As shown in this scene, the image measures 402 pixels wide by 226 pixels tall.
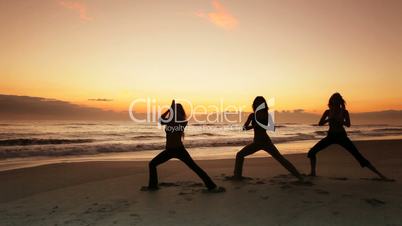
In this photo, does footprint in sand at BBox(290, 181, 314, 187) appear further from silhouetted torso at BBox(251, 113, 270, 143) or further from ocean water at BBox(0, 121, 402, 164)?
ocean water at BBox(0, 121, 402, 164)

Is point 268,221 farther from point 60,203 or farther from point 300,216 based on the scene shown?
point 60,203

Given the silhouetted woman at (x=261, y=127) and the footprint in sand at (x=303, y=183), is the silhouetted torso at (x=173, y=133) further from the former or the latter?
the footprint in sand at (x=303, y=183)

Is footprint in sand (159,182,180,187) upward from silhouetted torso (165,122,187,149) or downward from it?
downward

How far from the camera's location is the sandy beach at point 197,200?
219 inches

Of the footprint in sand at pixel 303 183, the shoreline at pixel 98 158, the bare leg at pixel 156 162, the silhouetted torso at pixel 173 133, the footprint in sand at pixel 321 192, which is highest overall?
the silhouetted torso at pixel 173 133

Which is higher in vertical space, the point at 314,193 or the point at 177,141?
the point at 177,141

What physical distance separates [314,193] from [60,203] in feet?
15.3

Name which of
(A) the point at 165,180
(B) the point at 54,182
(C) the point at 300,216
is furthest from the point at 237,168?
(B) the point at 54,182

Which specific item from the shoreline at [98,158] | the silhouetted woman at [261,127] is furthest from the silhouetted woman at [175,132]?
the shoreline at [98,158]

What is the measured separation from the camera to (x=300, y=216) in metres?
5.58

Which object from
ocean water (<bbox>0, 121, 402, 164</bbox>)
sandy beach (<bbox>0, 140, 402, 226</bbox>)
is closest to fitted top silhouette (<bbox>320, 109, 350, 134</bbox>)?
sandy beach (<bbox>0, 140, 402, 226</bbox>)

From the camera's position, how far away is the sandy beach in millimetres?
5566

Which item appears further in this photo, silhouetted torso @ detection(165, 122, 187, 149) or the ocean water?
the ocean water

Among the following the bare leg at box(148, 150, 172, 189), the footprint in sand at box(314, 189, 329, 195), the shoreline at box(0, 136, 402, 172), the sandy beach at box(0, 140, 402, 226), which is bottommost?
the shoreline at box(0, 136, 402, 172)
